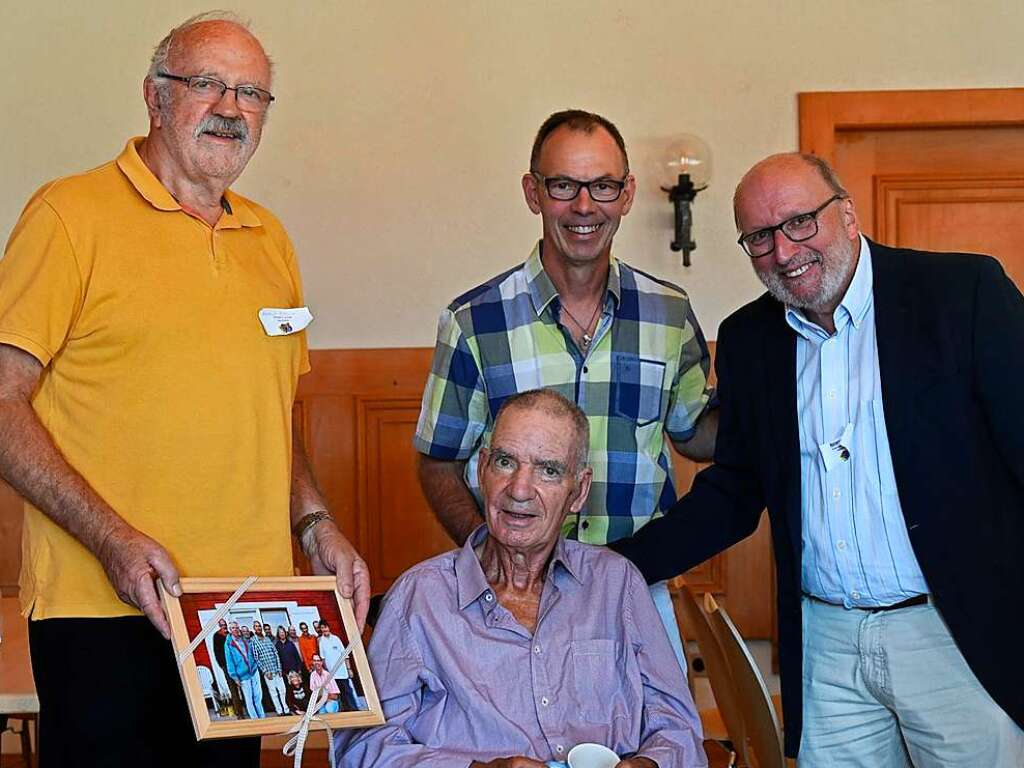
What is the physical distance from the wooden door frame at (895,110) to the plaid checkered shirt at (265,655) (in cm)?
308

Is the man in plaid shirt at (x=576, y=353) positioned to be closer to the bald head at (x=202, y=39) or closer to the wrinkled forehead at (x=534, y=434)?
the wrinkled forehead at (x=534, y=434)

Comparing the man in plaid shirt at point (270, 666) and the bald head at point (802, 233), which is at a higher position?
the bald head at point (802, 233)

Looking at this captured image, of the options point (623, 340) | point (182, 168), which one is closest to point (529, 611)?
point (623, 340)

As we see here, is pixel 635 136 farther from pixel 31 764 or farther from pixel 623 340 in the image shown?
pixel 31 764

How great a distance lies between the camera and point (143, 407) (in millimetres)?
2078

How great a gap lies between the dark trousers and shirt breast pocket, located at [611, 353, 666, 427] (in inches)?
42.8

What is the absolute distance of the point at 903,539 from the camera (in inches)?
90.7

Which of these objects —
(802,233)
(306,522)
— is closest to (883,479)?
(802,233)

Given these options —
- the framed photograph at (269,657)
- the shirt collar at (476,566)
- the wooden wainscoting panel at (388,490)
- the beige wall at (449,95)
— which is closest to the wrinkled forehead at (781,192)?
the shirt collar at (476,566)

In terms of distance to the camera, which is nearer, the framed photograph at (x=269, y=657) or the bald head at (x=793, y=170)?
the framed photograph at (x=269, y=657)

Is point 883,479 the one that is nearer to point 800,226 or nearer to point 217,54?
point 800,226

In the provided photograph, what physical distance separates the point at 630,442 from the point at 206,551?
977mm

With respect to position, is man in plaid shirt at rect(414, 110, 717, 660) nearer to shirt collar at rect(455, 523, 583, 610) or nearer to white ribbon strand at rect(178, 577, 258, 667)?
shirt collar at rect(455, 523, 583, 610)

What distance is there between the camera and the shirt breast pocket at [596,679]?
7.43 ft
